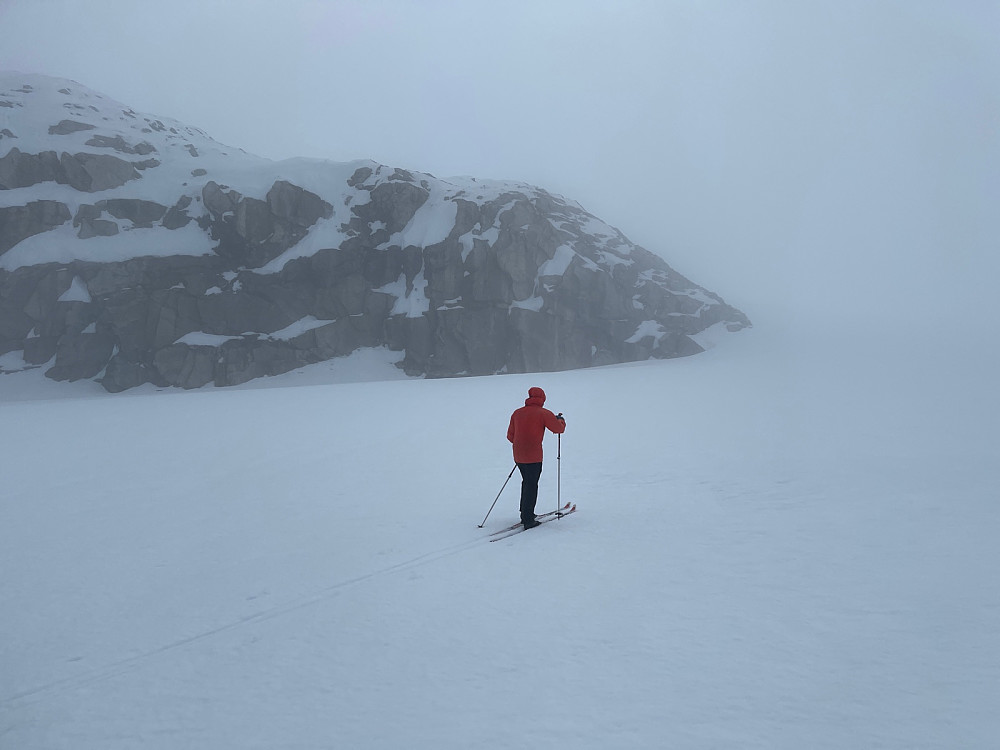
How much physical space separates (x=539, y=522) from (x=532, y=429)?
5.23 feet

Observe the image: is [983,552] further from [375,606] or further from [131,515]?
[131,515]

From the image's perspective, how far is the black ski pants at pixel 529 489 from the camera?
923 centimetres

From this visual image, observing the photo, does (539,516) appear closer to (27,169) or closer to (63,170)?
(63,170)

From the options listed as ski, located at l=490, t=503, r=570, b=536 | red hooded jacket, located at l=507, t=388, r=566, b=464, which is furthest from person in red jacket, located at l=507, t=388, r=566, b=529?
ski, located at l=490, t=503, r=570, b=536

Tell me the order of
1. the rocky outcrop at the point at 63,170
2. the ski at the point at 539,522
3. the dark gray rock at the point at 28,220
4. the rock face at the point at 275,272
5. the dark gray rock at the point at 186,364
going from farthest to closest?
the rocky outcrop at the point at 63,170, the dark gray rock at the point at 28,220, the rock face at the point at 275,272, the dark gray rock at the point at 186,364, the ski at the point at 539,522

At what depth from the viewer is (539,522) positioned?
9.52 metres

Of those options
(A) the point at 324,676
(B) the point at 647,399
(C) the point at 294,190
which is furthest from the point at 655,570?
(C) the point at 294,190

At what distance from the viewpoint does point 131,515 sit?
1105 cm

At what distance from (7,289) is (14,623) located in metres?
80.3

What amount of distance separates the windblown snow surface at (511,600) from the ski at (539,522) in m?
0.25

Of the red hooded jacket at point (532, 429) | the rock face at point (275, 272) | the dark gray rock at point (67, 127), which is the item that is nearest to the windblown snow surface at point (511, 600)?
the red hooded jacket at point (532, 429)

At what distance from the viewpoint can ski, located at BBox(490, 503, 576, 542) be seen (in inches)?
348

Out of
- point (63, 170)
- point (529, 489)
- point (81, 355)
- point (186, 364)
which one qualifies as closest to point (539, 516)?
point (529, 489)

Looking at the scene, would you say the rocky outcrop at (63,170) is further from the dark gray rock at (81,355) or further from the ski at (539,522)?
the ski at (539,522)
